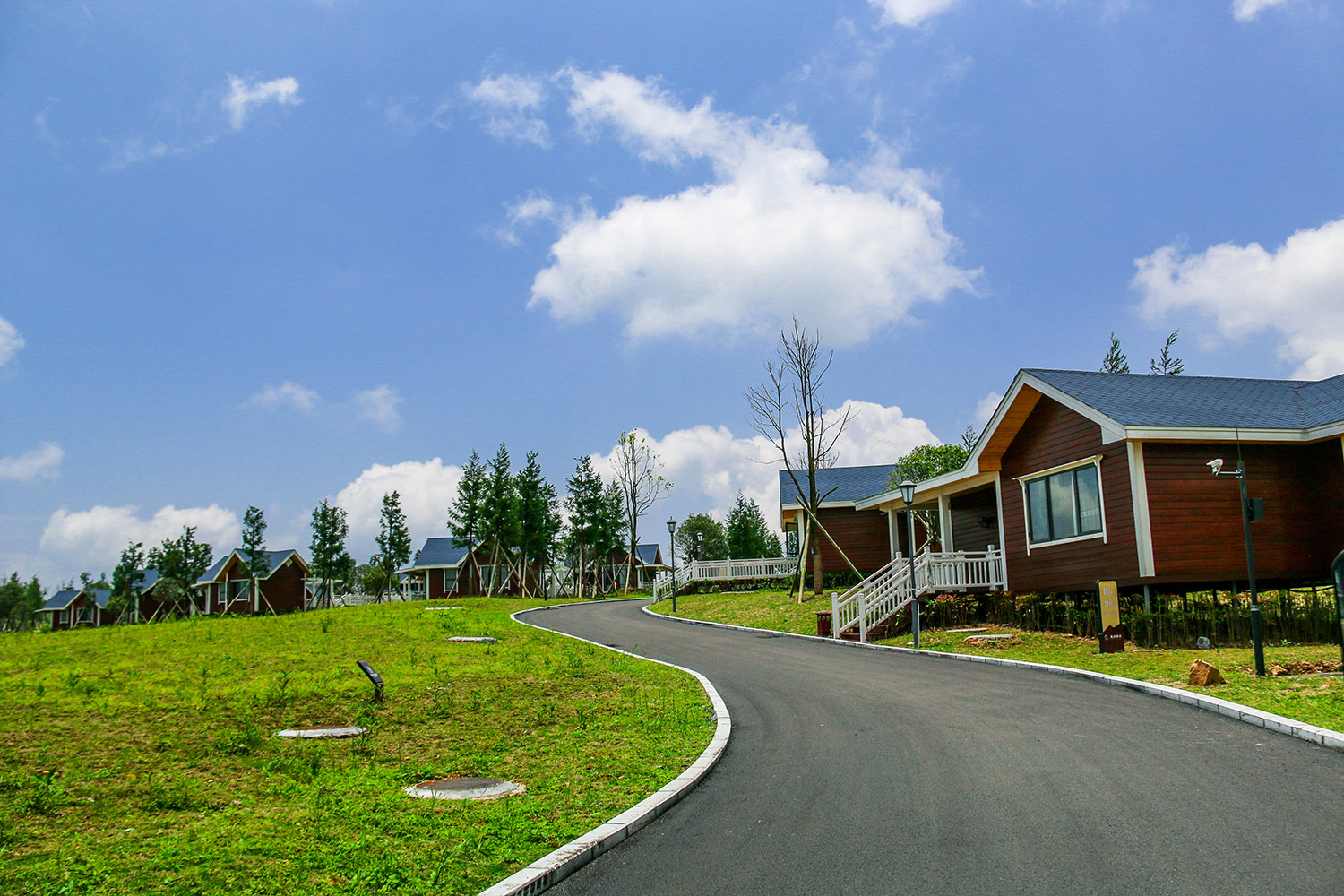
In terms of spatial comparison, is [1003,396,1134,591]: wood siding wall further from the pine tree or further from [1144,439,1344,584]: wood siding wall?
the pine tree

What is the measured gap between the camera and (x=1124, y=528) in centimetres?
1862

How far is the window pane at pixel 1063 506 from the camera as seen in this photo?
809 inches

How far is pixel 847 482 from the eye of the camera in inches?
1682

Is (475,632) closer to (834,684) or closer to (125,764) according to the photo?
(834,684)

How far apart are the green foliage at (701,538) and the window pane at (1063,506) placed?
70.5 metres

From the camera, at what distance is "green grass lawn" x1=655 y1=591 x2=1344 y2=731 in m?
10.2

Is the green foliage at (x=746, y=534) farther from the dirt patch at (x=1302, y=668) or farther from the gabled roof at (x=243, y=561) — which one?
the dirt patch at (x=1302, y=668)

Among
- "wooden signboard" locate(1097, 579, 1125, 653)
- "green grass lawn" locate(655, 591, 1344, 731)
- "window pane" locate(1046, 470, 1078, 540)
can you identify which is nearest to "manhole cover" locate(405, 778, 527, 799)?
"green grass lawn" locate(655, 591, 1344, 731)

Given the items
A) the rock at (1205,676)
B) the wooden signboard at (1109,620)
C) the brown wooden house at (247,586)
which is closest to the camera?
the rock at (1205,676)

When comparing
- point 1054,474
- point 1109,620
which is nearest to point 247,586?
point 1054,474

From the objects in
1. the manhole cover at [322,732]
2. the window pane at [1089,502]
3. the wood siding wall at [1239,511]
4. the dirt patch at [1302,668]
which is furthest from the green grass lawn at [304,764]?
the wood siding wall at [1239,511]

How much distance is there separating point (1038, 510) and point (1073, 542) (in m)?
1.67

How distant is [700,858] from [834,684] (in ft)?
27.2

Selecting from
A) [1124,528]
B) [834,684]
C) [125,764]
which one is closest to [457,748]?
[125,764]
